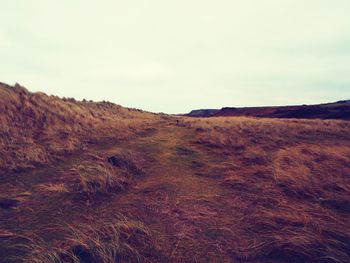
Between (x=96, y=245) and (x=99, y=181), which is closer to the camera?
(x=96, y=245)

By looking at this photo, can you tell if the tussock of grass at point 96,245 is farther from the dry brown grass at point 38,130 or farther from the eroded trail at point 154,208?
the dry brown grass at point 38,130

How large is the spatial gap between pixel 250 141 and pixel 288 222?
8281 millimetres

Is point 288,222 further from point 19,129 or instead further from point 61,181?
point 19,129

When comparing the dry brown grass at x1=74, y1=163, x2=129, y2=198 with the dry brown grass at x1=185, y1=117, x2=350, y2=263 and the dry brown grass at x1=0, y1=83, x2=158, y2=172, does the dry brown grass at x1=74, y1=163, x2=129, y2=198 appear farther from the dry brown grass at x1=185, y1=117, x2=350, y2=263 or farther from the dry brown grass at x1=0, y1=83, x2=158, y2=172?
the dry brown grass at x1=185, y1=117, x2=350, y2=263

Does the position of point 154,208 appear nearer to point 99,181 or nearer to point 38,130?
point 99,181

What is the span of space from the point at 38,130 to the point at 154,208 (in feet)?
26.1

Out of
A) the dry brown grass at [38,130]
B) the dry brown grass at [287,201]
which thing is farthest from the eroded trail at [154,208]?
the dry brown grass at [38,130]

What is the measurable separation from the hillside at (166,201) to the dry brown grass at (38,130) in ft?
0.22

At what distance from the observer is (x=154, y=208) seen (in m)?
5.90

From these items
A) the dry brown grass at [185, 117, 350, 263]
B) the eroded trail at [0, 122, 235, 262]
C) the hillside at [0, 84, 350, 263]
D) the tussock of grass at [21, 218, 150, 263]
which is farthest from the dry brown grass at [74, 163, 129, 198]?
the dry brown grass at [185, 117, 350, 263]

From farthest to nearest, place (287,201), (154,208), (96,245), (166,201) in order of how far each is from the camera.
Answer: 1. (287,201)
2. (166,201)
3. (154,208)
4. (96,245)

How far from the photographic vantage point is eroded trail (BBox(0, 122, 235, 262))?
4.59m

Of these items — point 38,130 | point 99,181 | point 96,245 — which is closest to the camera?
point 96,245

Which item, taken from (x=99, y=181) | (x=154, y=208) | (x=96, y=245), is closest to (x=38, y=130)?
(x=99, y=181)
